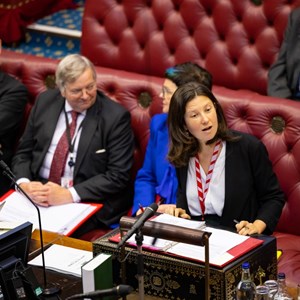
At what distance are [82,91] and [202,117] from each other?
967 millimetres

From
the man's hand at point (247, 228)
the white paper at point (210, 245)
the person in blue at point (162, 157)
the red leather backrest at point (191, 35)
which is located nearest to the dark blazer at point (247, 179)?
the man's hand at point (247, 228)

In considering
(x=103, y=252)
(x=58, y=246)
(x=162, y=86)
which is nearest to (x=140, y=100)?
(x=162, y=86)

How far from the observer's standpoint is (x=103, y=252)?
3.37 metres

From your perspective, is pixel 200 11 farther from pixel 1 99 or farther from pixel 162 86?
pixel 1 99

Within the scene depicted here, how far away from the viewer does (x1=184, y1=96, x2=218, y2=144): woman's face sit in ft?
12.5

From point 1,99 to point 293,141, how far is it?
1745 mm

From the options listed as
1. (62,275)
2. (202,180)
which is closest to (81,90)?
(202,180)

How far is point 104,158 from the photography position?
463 centimetres

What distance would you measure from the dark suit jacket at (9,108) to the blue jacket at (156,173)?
3.03 feet

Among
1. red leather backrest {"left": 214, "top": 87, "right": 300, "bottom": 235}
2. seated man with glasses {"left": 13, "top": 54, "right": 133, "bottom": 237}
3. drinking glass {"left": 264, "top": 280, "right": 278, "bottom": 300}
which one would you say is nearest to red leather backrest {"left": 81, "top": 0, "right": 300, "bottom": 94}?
red leather backrest {"left": 214, "top": 87, "right": 300, "bottom": 235}

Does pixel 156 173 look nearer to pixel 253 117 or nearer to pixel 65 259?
pixel 253 117

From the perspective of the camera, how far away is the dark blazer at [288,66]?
4719 millimetres

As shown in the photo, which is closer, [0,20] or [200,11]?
[200,11]

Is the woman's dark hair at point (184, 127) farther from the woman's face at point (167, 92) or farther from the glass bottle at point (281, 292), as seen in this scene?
the glass bottle at point (281, 292)
